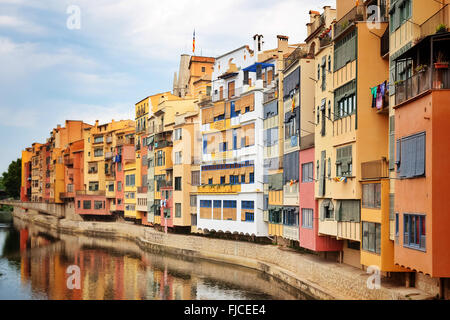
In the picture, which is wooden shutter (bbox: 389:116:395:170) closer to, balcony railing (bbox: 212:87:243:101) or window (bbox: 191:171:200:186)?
balcony railing (bbox: 212:87:243:101)

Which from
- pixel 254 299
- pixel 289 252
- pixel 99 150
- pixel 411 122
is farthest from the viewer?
pixel 99 150

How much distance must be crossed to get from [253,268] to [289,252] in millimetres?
4958

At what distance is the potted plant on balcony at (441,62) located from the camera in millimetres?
20562

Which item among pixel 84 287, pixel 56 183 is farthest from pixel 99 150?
pixel 84 287

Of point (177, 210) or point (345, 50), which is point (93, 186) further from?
point (345, 50)

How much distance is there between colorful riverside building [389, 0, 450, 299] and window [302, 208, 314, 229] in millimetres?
9914

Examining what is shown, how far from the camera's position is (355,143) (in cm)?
2858

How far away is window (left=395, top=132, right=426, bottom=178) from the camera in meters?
20.9

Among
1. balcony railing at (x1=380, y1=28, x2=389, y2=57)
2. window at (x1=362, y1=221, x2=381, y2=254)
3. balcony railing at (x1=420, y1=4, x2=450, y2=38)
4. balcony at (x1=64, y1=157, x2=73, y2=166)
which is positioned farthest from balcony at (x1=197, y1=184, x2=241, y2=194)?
balcony at (x1=64, y1=157, x2=73, y2=166)

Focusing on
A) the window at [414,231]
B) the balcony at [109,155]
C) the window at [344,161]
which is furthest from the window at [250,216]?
the balcony at [109,155]

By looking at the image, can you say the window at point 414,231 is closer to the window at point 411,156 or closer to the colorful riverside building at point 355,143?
the window at point 411,156

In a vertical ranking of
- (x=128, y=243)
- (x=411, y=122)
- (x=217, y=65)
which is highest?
(x=217, y=65)
